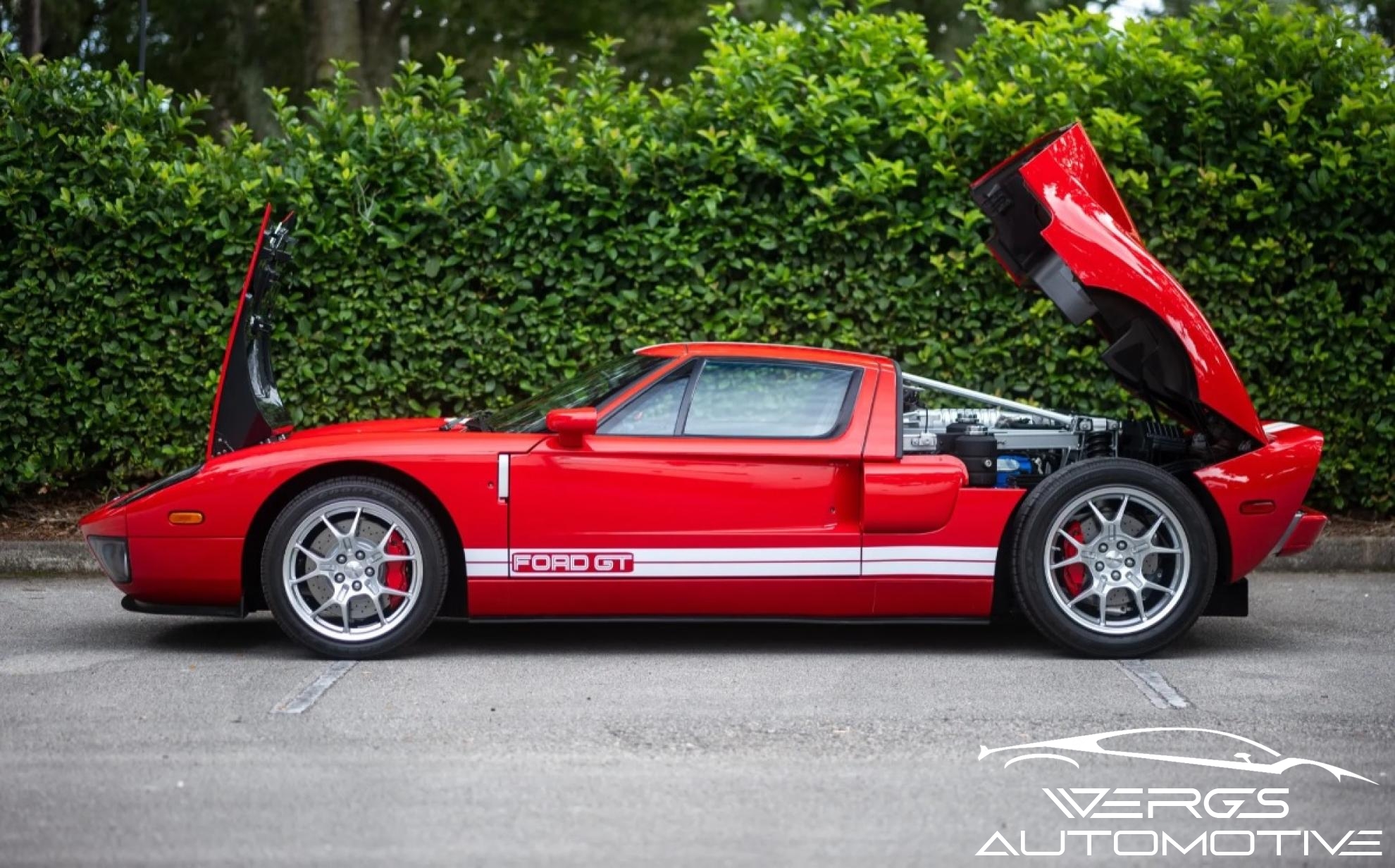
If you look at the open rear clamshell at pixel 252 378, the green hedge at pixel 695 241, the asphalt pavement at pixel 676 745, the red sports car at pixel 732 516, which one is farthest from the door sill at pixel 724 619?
the green hedge at pixel 695 241

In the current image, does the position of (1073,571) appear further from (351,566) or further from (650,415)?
(351,566)

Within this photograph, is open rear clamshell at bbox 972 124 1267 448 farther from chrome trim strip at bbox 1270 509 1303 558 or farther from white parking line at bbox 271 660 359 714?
white parking line at bbox 271 660 359 714

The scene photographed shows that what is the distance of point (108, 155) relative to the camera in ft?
28.2

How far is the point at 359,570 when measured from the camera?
6.12m

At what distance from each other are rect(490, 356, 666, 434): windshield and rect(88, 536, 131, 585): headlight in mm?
1523

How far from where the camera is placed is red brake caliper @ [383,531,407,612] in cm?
616

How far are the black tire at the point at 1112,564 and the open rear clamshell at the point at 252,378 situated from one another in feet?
10.6

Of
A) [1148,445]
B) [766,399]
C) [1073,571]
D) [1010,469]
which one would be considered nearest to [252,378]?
[766,399]

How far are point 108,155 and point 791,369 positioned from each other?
4.38 metres

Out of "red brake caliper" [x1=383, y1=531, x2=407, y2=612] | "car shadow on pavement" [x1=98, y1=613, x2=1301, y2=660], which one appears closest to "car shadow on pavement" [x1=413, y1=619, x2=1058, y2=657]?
"car shadow on pavement" [x1=98, y1=613, x2=1301, y2=660]

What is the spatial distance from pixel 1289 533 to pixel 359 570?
374 centimetres

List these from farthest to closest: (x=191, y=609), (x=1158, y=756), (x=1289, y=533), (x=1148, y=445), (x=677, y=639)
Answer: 1. (x=1148, y=445)
2. (x=677, y=639)
3. (x=1289, y=533)
4. (x=191, y=609)
5. (x=1158, y=756)

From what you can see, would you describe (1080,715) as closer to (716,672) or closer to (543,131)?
(716,672)

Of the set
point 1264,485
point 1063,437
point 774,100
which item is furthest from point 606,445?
point 774,100
